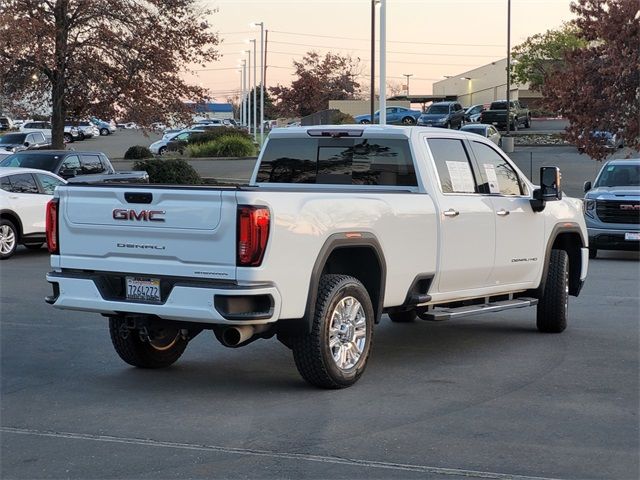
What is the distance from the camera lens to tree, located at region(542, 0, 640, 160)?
30594 millimetres

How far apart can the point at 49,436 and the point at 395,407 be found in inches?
95.6

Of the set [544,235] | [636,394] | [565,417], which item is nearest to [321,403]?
[565,417]

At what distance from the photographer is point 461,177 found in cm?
991

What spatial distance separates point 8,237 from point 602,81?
1933 centimetres

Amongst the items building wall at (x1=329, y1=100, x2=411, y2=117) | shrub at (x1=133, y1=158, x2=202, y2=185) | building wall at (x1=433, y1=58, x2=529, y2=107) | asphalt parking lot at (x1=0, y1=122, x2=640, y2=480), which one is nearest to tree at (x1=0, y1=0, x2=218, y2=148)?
shrub at (x1=133, y1=158, x2=202, y2=185)

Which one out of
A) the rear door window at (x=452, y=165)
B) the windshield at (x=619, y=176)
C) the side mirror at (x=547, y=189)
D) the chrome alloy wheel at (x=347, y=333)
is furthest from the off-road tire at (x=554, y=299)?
the windshield at (x=619, y=176)

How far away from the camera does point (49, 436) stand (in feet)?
22.6

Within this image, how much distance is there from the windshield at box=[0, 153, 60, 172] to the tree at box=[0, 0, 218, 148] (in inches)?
367

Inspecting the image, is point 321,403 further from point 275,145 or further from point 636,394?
point 275,145

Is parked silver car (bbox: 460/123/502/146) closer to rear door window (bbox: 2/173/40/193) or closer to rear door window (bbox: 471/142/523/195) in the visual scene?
rear door window (bbox: 2/173/40/193)

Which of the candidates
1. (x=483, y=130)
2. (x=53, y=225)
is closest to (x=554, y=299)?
(x=53, y=225)

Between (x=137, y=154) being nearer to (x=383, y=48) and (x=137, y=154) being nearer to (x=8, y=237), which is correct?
(x=383, y=48)

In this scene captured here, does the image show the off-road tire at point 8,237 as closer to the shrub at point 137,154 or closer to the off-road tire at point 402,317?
the off-road tire at point 402,317

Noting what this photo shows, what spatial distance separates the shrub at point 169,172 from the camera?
2959 cm
